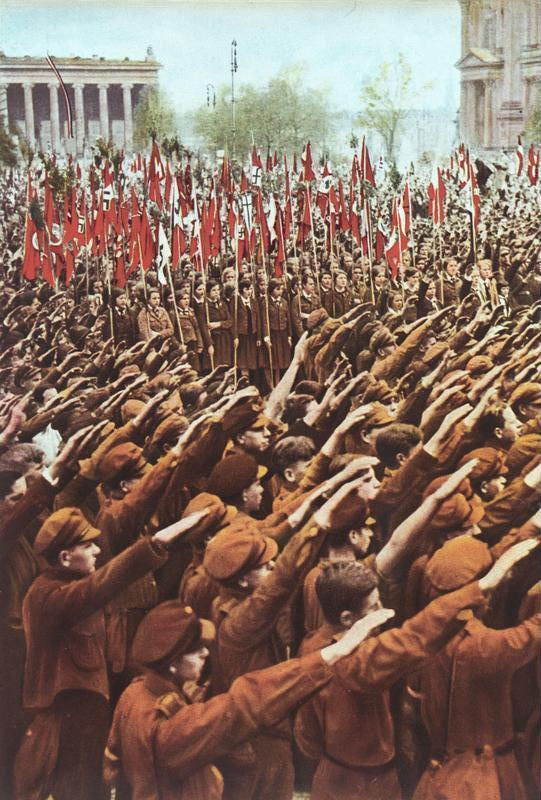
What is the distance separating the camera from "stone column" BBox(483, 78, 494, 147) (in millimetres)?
5137

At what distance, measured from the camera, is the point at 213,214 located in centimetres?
520

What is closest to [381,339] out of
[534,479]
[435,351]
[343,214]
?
[435,351]

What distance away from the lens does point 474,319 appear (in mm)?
5254

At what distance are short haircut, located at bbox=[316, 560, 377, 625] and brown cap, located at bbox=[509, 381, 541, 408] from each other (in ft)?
3.48

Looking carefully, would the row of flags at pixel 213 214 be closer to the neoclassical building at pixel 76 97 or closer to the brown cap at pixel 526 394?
the neoclassical building at pixel 76 97

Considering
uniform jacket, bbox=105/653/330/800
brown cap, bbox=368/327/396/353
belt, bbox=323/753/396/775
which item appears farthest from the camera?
brown cap, bbox=368/327/396/353

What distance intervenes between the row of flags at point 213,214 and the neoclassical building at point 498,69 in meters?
0.15

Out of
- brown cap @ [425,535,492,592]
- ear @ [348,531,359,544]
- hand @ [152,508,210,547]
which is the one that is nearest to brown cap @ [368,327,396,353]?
Answer: ear @ [348,531,359,544]

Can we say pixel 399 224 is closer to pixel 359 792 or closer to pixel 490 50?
pixel 490 50

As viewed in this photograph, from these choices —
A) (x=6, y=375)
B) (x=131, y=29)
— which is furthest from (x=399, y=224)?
(x=6, y=375)

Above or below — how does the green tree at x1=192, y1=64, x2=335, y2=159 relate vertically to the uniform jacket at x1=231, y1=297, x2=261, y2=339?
above

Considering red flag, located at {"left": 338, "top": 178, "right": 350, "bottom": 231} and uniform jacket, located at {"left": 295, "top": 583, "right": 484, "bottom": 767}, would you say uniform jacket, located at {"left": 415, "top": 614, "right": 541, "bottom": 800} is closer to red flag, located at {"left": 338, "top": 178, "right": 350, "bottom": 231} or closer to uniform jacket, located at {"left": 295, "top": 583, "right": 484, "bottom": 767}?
uniform jacket, located at {"left": 295, "top": 583, "right": 484, "bottom": 767}

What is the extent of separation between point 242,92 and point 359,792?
10.1 feet

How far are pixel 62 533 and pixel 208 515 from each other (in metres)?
0.64
